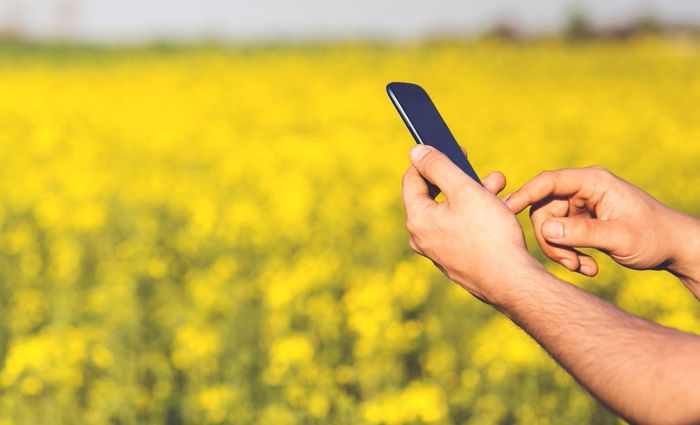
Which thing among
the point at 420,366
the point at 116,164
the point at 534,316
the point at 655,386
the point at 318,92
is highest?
the point at 318,92

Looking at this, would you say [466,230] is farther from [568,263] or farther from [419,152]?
[568,263]

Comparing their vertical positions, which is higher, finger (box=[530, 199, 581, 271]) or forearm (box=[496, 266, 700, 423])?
finger (box=[530, 199, 581, 271])

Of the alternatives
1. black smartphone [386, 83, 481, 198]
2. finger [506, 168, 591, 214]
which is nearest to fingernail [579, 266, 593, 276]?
finger [506, 168, 591, 214]

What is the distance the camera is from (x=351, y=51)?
18.3m

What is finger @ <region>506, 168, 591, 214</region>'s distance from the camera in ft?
5.05

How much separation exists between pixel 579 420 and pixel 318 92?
9.40 m

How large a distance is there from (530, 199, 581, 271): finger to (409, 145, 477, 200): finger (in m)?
0.22

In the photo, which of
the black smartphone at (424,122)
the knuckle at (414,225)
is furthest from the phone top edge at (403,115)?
the knuckle at (414,225)

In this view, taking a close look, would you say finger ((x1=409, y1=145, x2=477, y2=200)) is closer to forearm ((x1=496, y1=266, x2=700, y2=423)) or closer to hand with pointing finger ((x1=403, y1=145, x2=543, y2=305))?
hand with pointing finger ((x1=403, y1=145, x2=543, y2=305))

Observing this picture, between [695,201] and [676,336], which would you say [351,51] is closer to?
[695,201]

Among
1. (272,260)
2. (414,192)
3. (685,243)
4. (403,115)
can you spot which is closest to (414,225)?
(414,192)

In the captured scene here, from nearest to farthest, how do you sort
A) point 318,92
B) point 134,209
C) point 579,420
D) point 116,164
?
point 579,420 → point 134,209 → point 116,164 → point 318,92

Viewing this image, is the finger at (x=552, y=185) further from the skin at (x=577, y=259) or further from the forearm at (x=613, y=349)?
the forearm at (x=613, y=349)

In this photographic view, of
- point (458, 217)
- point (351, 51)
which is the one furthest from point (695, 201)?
point (351, 51)
